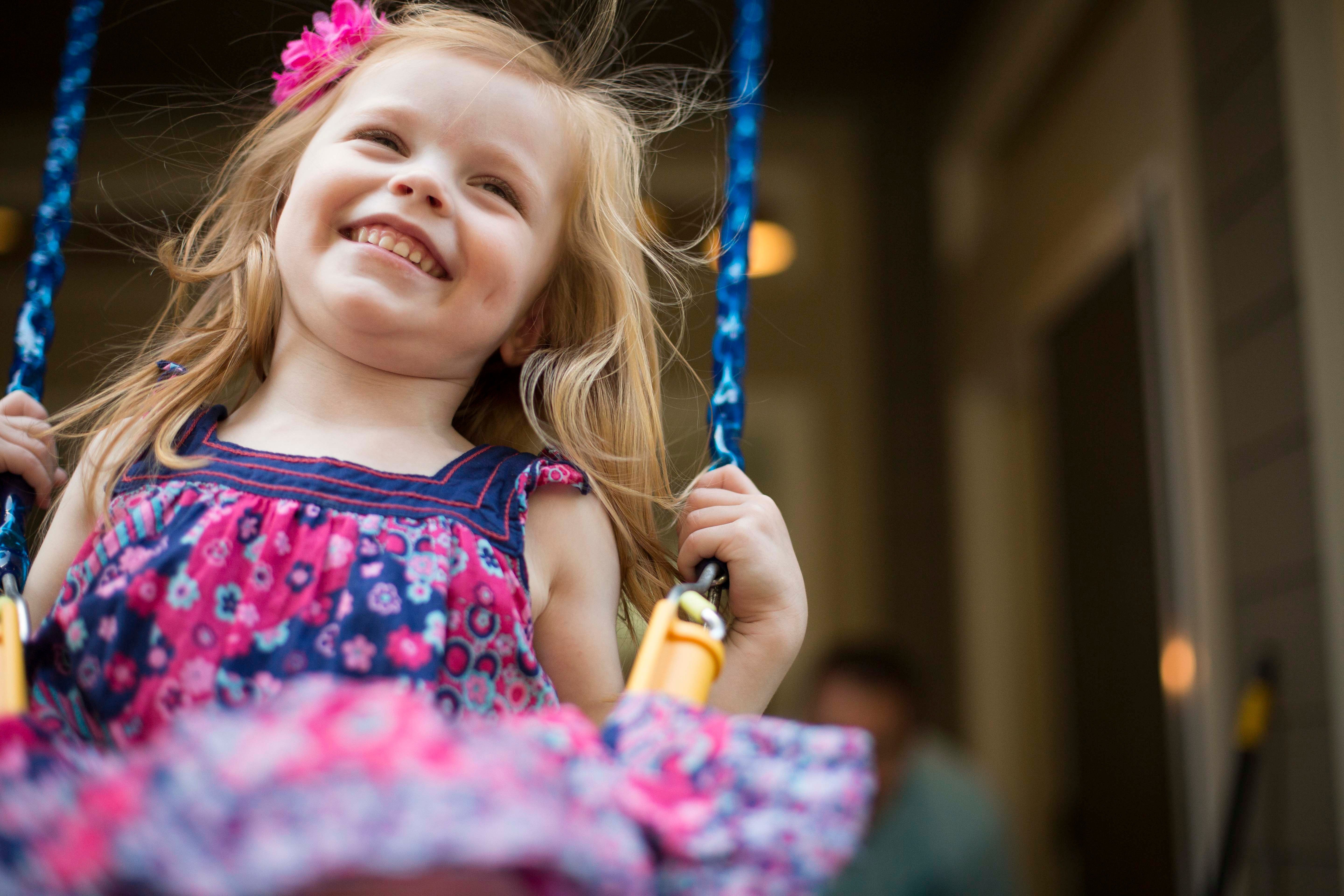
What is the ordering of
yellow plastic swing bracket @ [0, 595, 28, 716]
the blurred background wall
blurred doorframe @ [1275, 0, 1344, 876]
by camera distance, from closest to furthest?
yellow plastic swing bracket @ [0, 595, 28, 716] < blurred doorframe @ [1275, 0, 1344, 876] < the blurred background wall

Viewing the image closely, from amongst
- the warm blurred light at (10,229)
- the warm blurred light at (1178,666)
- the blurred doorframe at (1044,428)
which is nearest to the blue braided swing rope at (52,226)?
the blurred doorframe at (1044,428)

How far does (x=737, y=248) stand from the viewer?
0.87m

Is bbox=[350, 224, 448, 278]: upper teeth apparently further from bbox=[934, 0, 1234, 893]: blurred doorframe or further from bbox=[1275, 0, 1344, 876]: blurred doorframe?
bbox=[934, 0, 1234, 893]: blurred doorframe

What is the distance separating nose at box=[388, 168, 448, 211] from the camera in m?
0.75

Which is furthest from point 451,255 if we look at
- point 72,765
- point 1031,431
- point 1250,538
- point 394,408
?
point 1031,431

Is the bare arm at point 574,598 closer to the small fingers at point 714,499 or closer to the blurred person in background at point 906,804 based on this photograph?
the small fingers at point 714,499

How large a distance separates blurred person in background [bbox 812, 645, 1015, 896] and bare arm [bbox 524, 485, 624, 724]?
5.04ft

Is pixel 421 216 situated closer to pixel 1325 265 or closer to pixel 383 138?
pixel 383 138

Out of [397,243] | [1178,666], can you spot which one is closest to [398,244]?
[397,243]

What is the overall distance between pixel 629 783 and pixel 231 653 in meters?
0.26

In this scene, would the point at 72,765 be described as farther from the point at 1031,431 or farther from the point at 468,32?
the point at 1031,431

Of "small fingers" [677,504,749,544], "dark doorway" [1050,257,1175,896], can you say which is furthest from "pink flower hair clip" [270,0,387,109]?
"dark doorway" [1050,257,1175,896]

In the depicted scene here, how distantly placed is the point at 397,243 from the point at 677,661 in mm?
334

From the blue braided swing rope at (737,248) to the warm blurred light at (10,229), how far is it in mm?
3277
